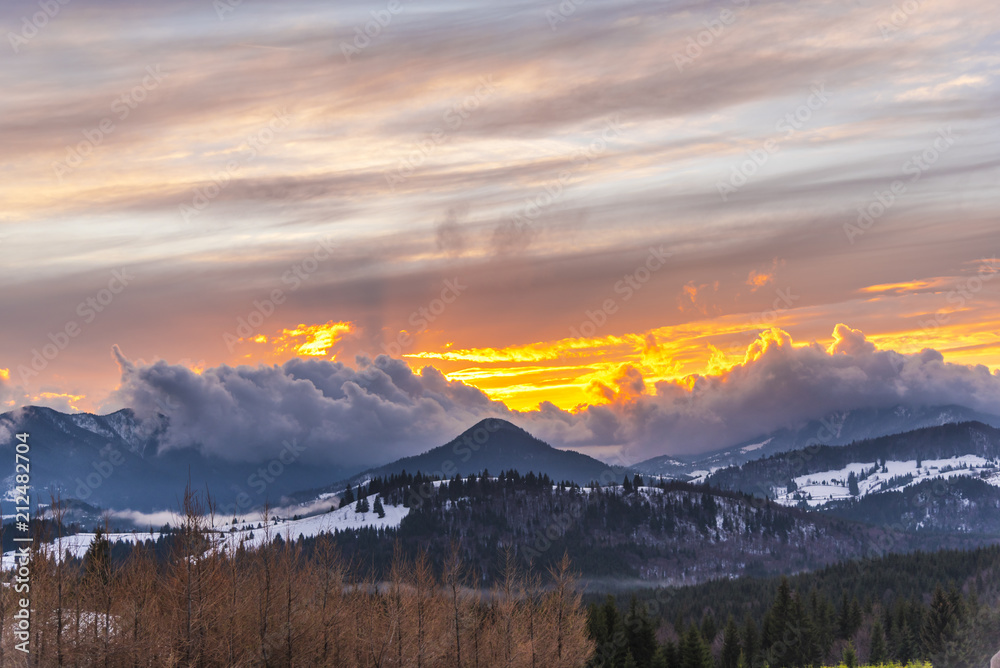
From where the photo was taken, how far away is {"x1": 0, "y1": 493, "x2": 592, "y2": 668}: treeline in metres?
66.2

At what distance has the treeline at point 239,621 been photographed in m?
66.2

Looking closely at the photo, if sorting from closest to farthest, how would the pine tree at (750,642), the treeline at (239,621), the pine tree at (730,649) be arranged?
the treeline at (239,621)
the pine tree at (730,649)
the pine tree at (750,642)

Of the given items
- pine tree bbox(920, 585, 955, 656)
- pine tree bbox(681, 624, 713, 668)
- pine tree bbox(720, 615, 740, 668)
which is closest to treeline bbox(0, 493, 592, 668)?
pine tree bbox(681, 624, 713, 668)

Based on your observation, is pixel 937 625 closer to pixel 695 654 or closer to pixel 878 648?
pixel 878 648

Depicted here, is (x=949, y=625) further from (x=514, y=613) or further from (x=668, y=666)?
(x=514, y=613)

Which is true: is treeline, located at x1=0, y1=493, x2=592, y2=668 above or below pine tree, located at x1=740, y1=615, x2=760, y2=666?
above

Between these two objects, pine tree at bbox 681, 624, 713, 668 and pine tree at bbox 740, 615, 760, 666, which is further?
pine tree at bbox 740, 615, 760, 666

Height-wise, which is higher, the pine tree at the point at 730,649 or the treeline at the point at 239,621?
the treeline at the point at 239,621

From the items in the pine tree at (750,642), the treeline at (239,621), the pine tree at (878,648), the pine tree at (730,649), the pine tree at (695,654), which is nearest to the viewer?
the treeline at (239,621)

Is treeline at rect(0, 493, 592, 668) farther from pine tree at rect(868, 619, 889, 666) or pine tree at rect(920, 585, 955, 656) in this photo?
pine tree at rect(920, 585, 955, 656)

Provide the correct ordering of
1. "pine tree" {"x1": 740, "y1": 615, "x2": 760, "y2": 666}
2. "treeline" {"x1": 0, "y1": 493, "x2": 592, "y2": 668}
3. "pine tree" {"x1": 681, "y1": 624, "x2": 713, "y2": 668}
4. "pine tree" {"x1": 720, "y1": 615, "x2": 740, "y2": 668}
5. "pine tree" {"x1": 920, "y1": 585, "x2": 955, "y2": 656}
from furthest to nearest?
"pine tree" {"x1": 920, "y1": 585, "x2": 955, "y2": 656} < "pine tree" {"x1": 740, "y1": 615, "x2": 760, "y2": 666} < "pine tree" {"x1": 720, "y1": 615, "x2": 740, "y2": 668} < "pine tree" {"x1": 681, "y1": 624, "x2": 713, "y2": 668} < "treeline" {"x1": 0, "y1": 493, "x2": 592, "y2": 668}

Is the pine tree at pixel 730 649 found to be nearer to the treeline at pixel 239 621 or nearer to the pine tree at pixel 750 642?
the pine tree at pixel 750 642

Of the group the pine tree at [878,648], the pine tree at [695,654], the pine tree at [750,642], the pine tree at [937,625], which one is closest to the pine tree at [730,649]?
the pine tree at [750,642]

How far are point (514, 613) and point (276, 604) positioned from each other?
38.8 meters
